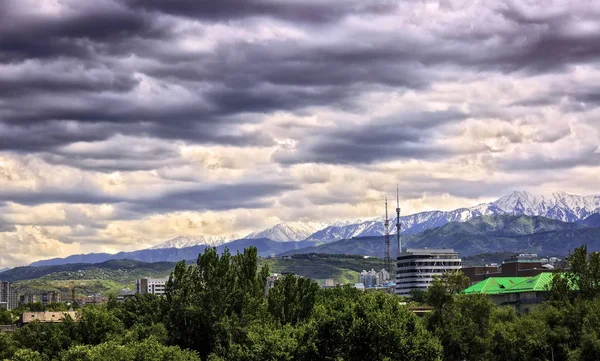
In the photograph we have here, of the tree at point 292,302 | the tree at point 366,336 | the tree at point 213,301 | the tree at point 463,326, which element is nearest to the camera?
the tree at point 366,336

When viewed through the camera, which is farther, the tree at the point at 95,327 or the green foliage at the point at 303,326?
the tree at the point at 95,327

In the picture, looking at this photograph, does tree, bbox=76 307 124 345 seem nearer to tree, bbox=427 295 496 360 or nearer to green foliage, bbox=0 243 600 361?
green foliage, bbox=0 243 600 361

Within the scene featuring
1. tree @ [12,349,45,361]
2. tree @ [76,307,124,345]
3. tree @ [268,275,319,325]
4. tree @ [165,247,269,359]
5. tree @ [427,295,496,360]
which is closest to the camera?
tree @ [12,349,45,361]

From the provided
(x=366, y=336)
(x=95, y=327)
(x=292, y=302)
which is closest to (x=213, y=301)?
(x=292, y=302)

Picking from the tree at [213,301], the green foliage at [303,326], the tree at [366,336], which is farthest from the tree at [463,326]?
the tree at [366,336]

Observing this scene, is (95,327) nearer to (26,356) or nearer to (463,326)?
(26,356)

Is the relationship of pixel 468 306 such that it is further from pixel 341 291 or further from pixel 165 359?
pixel 165 359

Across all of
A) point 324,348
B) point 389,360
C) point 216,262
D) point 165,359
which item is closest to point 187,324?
point 216,262

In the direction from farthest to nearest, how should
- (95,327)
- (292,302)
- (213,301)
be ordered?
(95,327) < (292,302) < (213,301)

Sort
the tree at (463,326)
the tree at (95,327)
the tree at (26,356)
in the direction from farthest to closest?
the tree at (95,327)
the tree at (463,326)
the tree at (26,356)

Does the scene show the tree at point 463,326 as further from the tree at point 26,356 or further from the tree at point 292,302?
the tree at point 26,356

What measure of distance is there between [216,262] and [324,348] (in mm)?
42056

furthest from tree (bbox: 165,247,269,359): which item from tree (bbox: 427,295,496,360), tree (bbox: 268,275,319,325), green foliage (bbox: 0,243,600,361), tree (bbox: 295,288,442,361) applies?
tree (bbox: 427,295,496,360)

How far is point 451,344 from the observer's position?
135 metres
